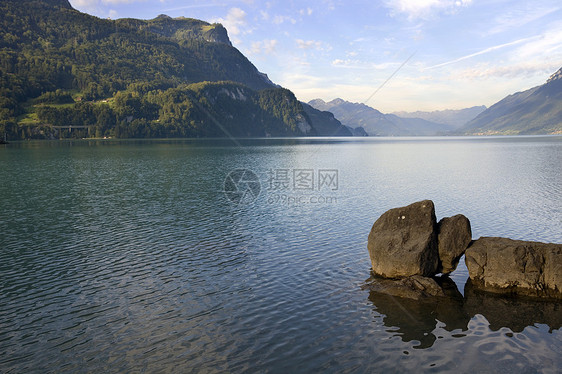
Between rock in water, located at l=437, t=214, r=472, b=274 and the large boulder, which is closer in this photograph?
the large boulder

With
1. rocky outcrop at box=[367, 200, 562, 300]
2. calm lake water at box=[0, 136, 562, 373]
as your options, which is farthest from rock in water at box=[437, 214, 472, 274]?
calm lake water at box=[0, 136, 562, 373]

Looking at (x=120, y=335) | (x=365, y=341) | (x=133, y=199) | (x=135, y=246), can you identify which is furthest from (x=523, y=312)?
(x=133, y=199)

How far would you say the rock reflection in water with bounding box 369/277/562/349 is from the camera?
19208mm

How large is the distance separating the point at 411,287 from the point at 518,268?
6863 millimetres

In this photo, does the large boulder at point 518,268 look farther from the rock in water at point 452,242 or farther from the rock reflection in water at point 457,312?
the rock in water at point 452,242

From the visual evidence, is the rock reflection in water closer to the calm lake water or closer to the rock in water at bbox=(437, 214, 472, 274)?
the calm lake water

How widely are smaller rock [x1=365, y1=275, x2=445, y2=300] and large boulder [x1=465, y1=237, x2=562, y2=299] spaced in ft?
11.4


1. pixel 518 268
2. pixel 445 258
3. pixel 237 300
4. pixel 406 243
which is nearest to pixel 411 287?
pixel 406 243

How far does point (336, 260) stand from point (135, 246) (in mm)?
18288

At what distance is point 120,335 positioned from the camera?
18250 mm

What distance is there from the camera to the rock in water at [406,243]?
25.5 meters

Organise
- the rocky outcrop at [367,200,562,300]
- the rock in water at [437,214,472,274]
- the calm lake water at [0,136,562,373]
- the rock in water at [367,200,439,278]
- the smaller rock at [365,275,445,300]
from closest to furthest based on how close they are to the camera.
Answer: the calm lake water at [0,136,562,373], the rocky outcrop at [367,200,562,300], the smaller rock at [365,275,445,300], the rock in water at [367,200,439,278], the rock in water at [437,214,472,274]

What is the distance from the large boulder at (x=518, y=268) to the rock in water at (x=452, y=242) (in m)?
1.52

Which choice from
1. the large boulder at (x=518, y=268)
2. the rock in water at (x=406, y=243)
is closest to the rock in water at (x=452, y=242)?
the rock in water at (x=406, y=243)
